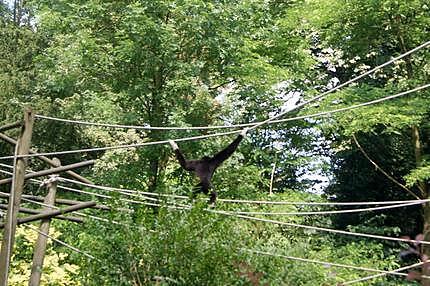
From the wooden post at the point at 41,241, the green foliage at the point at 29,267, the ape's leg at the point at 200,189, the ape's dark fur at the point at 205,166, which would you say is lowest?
the green foliage at the point at 29,267

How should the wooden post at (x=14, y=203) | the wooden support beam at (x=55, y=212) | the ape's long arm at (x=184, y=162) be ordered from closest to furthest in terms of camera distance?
the wooden post at (x=14, y=203) → the ape's long arm at (x=184, y=162) → the wooden support beam at (x=55, y=212)

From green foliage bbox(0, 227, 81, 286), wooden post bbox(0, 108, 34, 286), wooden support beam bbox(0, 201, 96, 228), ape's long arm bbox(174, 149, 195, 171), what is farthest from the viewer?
green foliage bbox(0, 227, 81, 286)

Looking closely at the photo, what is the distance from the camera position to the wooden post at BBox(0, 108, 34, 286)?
3777mm

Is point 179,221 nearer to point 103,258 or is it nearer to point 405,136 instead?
point 103,258

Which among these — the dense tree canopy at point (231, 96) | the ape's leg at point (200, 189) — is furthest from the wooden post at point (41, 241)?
the ape's leg at point (200, 189)

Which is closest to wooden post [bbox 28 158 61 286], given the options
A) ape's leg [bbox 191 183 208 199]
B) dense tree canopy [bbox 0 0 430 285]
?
dense tree canopy [bbox 0 0 430 285]

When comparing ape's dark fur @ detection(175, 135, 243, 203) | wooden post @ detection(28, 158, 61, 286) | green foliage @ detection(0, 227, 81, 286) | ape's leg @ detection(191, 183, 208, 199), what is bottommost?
green foliage @ detection(0, 227, 81, 286)

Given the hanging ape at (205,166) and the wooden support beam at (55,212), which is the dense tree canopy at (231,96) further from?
the hanging ape at (205,166)

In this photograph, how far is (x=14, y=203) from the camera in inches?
149

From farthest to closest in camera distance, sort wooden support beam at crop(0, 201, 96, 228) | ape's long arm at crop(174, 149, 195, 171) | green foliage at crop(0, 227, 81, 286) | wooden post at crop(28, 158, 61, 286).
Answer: green foliage at crop(0, 227, 81, 286) < wooden post at crop(28, 158, 61, 286) < wooden support beam at crop(0, 201, 96, 228) < ape's long arm at crop(174, 149, 195, 171)

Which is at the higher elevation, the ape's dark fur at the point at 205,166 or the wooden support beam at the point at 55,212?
the ape's dark fur at the point at 205,166

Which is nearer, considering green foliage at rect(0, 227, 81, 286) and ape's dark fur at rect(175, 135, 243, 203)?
ape's dark fur at rect(175, 135, 243, 203)

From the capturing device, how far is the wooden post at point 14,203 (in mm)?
3777

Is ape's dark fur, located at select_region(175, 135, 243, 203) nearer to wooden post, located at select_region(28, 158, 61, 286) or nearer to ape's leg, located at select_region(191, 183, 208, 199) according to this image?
ape's leg, located at select_region(191, 183, 208, 199)
